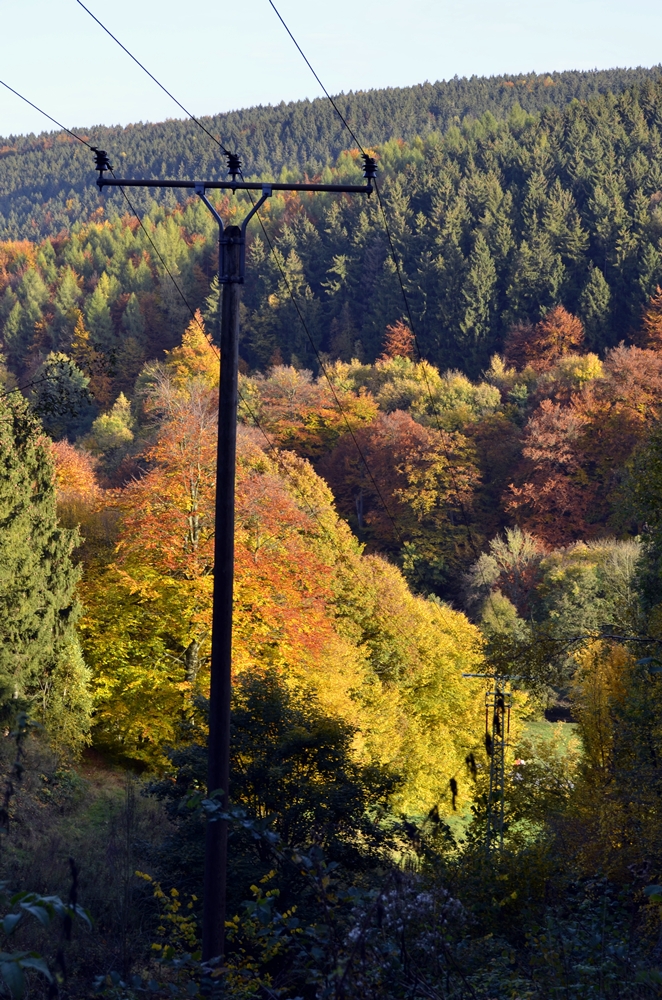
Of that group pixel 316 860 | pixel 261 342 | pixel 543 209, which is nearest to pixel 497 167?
pixel 543 209

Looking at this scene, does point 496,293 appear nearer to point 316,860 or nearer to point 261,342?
point 261,342

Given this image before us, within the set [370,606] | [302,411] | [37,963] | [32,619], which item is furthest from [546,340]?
[37,963]

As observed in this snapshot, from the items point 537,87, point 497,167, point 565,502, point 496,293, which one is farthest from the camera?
point 537,87

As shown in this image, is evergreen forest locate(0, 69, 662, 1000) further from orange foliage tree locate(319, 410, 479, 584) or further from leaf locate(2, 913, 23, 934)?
orange foliage tree locate(319, 410, 479, 584)

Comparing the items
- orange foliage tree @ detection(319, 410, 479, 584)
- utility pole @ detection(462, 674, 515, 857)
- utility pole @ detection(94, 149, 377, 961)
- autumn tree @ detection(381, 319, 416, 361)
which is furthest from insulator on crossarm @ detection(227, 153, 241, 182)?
autumn tree @ detection(381, 319, 416, 361)

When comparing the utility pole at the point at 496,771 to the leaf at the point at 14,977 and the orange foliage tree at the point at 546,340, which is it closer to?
the leaf at the point at 14,977

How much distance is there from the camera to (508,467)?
6956cm

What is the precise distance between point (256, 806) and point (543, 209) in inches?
3748

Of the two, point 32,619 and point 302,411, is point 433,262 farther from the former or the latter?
point 32,619

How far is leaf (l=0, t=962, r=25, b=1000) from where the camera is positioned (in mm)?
2277

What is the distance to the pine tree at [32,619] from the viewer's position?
2516 cm

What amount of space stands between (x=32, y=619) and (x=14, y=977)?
24.4 m

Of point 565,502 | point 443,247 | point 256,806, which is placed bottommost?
point 256,806

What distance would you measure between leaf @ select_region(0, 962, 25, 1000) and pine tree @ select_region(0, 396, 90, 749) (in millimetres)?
22941
